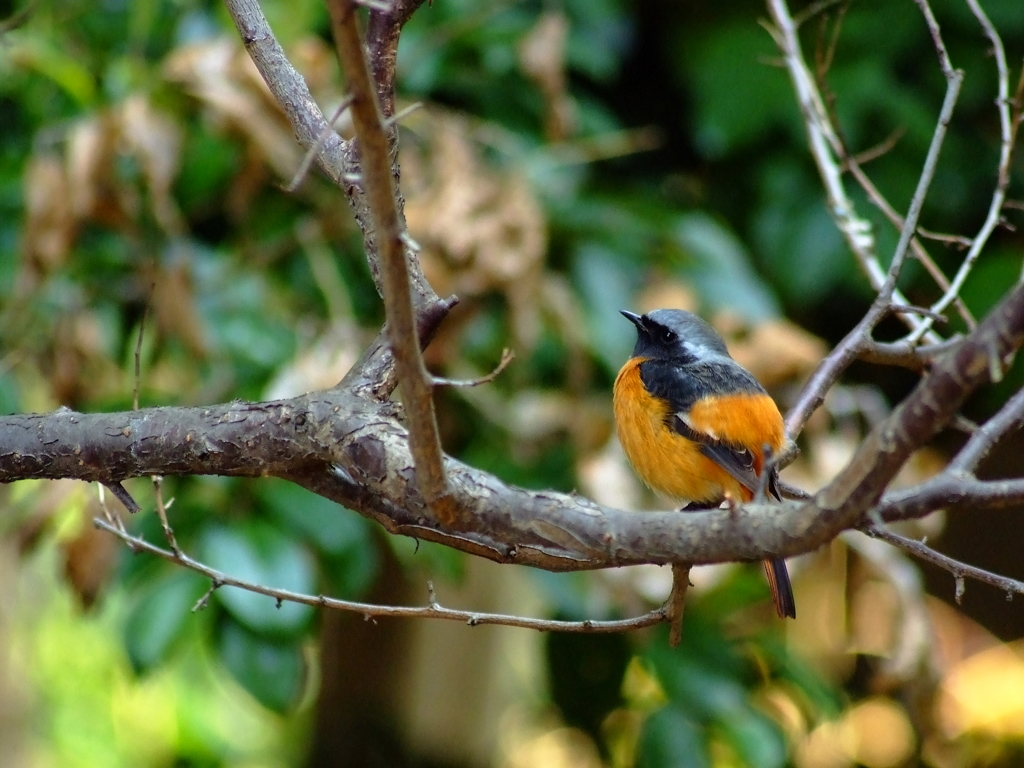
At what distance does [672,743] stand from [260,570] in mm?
1403

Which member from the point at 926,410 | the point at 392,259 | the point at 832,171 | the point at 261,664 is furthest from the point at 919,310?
the point at 261,664

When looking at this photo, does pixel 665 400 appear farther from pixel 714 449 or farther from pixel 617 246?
pixel 617 246

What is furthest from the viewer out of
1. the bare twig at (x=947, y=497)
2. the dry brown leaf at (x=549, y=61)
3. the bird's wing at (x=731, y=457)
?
the dry brown leaf at (x=549, y=61)

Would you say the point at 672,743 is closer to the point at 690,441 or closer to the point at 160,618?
the point at 690,441

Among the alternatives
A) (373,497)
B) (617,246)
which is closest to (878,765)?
(617,246)

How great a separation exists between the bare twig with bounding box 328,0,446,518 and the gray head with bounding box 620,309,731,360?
181 centimetres

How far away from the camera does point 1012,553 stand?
14.3ft

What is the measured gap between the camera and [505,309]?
11.7 feet

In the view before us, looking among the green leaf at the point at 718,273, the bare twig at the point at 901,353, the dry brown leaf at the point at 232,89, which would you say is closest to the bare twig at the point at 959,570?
the bare twig at the point at 901,353

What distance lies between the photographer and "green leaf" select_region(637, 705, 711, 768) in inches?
Result: 126

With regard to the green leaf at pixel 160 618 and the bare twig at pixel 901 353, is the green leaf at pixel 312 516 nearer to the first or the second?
the green leaf at pixel 160 618

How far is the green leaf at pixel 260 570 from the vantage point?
8.83 feet

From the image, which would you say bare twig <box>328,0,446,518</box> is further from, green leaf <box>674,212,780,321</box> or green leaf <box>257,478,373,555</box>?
green leaf <box>674,212,780,321</box>

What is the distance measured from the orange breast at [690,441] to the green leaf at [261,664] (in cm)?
108
